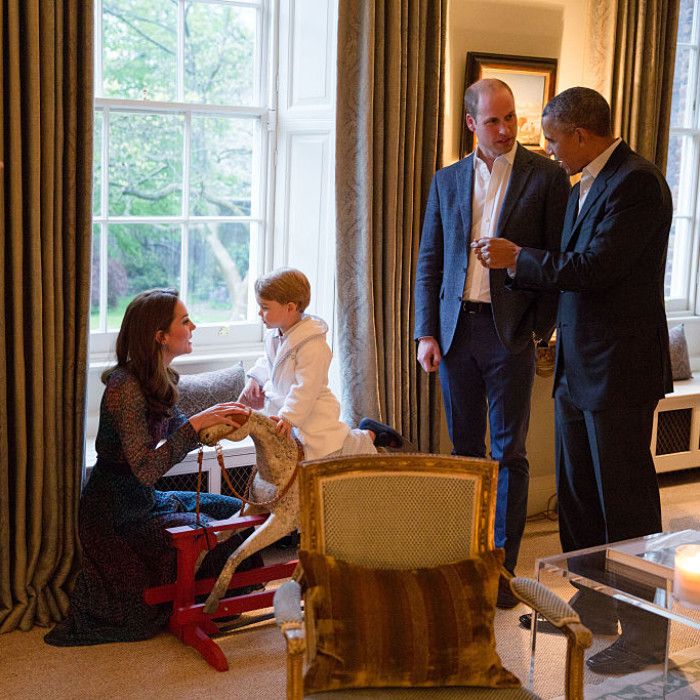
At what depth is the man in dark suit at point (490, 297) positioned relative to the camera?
11.8 feet

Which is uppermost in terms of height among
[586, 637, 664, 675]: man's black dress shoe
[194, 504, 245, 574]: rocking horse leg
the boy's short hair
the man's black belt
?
the boy's short hair

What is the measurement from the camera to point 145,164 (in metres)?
4.14

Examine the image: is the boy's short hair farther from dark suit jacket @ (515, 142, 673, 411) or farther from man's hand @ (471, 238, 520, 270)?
dark suit jacket @ (515, 142, 673, 411)

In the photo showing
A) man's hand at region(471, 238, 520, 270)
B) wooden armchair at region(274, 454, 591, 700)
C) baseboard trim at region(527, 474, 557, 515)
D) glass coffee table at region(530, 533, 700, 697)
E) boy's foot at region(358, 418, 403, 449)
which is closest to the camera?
wooden armchair at region(274, 454, 591, 700)

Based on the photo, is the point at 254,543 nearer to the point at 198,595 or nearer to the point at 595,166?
the point at 198,595

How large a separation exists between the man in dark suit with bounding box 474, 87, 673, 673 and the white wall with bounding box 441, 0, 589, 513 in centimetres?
114

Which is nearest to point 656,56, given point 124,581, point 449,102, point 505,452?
point 449,102

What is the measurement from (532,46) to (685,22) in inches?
68.4

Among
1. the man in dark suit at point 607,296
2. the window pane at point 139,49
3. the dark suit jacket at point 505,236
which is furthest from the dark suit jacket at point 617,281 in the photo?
the window pane at point 139,49

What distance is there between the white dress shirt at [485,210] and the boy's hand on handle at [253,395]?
798 mm

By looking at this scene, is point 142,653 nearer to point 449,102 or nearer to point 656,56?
point 449,102

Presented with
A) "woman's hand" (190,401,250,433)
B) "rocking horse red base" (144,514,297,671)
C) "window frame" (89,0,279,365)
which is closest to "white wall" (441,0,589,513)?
"window frame" (89,0,279,365)

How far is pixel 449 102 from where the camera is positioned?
436 cm

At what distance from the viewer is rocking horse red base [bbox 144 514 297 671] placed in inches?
127
